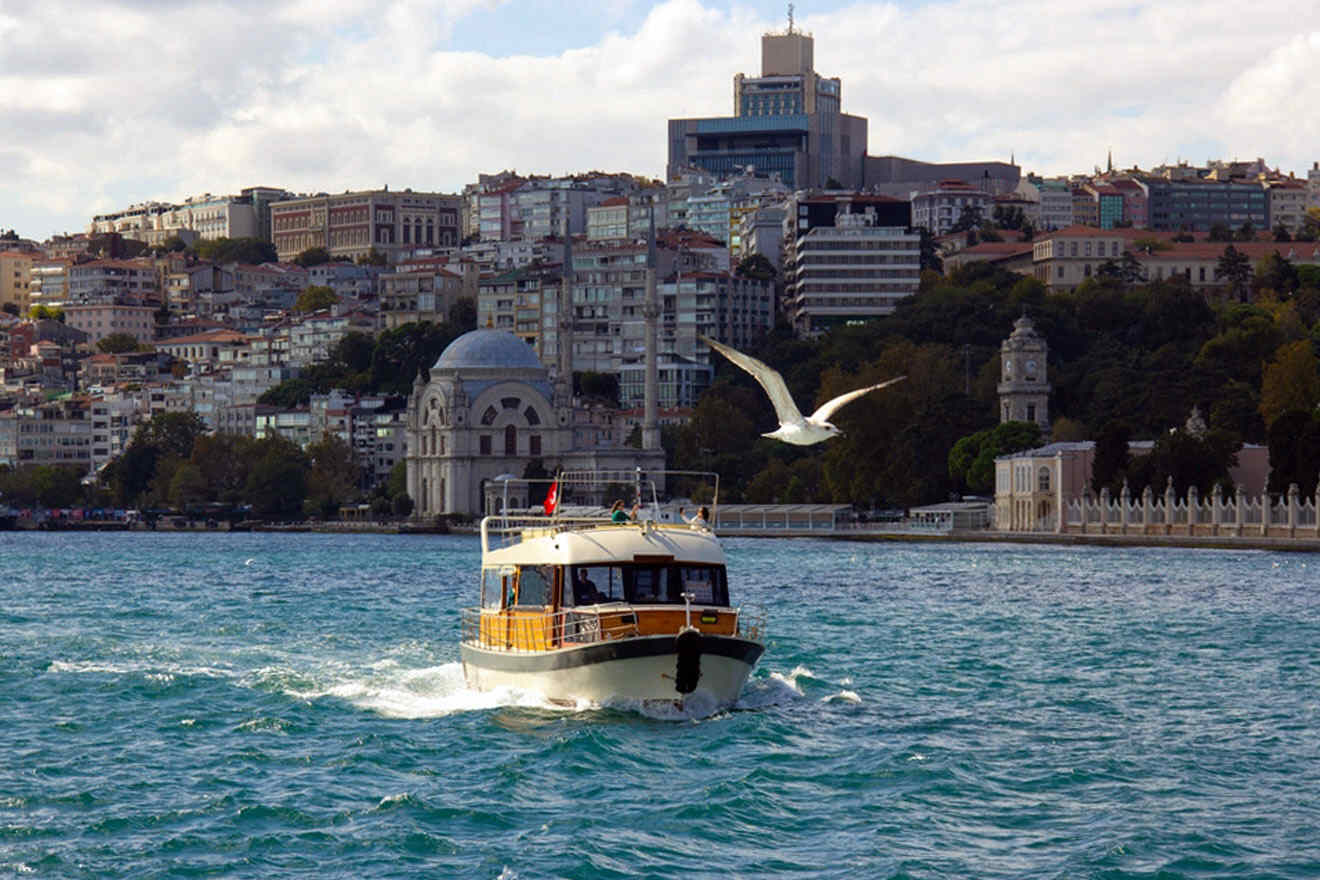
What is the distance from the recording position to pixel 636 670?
23375 millimetres

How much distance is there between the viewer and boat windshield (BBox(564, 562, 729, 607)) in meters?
24.4

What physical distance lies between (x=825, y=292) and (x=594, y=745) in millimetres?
129159

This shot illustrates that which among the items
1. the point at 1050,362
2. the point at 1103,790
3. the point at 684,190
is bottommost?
the point at 1103,790

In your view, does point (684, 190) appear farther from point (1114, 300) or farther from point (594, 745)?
point (594, 745)

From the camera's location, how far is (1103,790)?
20625mm

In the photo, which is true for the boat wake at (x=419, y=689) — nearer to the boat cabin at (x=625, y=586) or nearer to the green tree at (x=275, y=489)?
the boat cabin at (x=625, y=586)

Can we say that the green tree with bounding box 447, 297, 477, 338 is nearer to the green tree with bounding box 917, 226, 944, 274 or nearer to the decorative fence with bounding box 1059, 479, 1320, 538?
the green tree with bounding box 917, 226, 944, 274

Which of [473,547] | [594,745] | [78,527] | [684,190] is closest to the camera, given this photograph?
[594,745]

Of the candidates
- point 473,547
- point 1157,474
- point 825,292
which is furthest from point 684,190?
point 1157,474

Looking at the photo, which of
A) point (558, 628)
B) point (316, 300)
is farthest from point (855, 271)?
point (558, 628)

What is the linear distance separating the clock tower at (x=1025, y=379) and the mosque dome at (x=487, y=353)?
36.3 meters

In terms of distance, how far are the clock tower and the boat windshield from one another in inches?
3604

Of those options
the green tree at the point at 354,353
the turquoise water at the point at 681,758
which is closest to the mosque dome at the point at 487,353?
the green tree at the point at 354,353

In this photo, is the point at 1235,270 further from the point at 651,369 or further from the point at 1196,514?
the point at 1196,514
